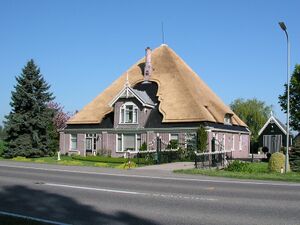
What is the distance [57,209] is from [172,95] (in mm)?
32032

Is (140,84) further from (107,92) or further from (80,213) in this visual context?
(80,213)

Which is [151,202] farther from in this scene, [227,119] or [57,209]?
[227,119]

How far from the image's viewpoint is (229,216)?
993 centimetres

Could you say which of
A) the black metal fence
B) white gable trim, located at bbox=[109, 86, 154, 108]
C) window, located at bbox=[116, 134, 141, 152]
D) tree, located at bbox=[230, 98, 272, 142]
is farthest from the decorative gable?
tree, located at bbox=[230, 98, 272, 142]

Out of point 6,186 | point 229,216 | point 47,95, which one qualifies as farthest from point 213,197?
point 47,95

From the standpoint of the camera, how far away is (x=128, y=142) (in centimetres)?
4209

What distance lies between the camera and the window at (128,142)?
41.6 m

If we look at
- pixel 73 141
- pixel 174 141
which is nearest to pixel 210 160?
pixel 174 141

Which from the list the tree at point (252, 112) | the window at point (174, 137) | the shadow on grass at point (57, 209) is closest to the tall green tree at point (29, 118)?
the window at point (174, 137)

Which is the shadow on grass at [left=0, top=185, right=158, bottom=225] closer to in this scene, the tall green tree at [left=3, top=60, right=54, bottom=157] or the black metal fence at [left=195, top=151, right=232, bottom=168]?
the black metal fence at [left=195, top=151, right=232, bottom=168]

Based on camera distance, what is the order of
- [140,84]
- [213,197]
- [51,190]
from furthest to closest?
1. [140,84]
2. [51,190]
3. [213,197]

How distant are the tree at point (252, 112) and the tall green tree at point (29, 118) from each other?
4786 centimetres

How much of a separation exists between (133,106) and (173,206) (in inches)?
1203

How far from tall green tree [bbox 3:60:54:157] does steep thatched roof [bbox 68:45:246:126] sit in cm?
399
